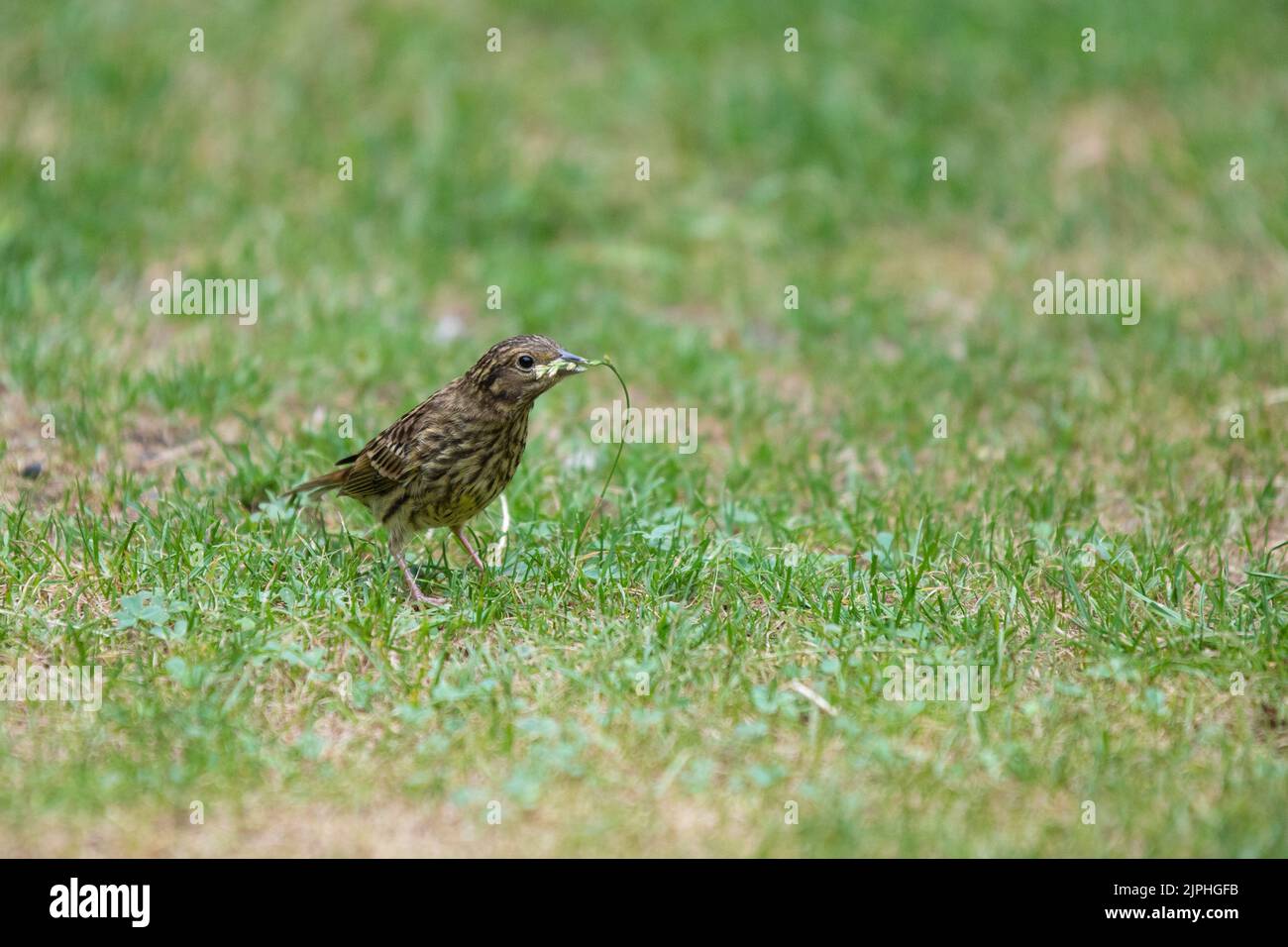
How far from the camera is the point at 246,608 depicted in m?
5.67

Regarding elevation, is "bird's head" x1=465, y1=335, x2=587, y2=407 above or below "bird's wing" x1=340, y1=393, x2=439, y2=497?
above

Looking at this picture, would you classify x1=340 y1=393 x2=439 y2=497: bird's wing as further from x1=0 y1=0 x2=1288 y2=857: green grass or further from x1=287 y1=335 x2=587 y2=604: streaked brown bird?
x1=0 y1=0 x2=1288 y2=857: green grass

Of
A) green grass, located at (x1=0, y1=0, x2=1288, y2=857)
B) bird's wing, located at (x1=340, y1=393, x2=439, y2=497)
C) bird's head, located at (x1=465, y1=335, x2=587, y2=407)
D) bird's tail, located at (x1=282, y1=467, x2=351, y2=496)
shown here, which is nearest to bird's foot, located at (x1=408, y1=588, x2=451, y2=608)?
green grass, located at (x1=0, y1=0, x2=1288, y2=857)

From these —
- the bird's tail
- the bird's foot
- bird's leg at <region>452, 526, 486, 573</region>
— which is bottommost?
the bird's foot

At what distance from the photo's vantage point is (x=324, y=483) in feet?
Answer: 21.0

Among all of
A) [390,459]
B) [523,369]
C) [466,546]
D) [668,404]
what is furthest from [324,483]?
[668,404]

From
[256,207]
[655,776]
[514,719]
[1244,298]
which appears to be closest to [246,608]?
[514,719]

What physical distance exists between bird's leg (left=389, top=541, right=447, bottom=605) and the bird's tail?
1.31 ft

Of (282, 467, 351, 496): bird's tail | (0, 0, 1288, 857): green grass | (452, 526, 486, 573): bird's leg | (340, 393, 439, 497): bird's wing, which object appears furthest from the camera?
(282, 467, 351, 496): bird's tail

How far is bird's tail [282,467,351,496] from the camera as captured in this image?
632 cm

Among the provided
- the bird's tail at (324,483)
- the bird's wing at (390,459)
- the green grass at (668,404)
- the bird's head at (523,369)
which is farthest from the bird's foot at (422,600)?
the bird's head at (523,369)

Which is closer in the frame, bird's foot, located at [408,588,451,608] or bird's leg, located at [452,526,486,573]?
bird's foot, located at [408,588,451,608]

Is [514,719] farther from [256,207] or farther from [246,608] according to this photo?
[256,207]

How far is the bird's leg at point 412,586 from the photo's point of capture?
19.1ft
